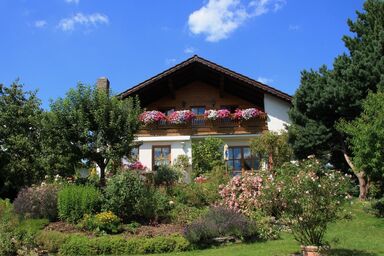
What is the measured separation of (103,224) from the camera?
14062 millimetres

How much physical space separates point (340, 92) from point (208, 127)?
862 cm

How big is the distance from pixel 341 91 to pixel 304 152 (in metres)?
3.22

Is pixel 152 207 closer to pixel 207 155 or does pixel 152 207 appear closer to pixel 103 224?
pixel 103 224

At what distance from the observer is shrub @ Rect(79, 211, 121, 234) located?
14.1 metres

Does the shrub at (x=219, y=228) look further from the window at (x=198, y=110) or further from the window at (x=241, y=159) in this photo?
the window at (x=198, y=110)

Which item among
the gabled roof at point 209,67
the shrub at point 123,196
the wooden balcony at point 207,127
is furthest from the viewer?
the gabled roof at point 209,67

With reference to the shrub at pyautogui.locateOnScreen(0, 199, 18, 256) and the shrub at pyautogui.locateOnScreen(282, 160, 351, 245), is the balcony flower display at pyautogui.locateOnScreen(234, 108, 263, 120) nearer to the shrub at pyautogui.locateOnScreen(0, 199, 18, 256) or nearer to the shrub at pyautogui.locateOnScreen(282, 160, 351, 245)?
the shrub at pyautogui.locateOnScreen(0, 199, 18, 256)

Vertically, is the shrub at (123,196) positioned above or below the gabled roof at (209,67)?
below

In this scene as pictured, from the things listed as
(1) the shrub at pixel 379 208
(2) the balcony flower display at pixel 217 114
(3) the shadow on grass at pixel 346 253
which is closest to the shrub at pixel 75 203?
(3) the shadow on grass at pixel 346 253

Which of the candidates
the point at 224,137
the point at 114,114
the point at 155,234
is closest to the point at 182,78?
the point at 224,137

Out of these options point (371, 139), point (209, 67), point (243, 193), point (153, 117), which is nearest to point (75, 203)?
point (243, 193)

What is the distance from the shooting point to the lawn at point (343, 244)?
37.4 ft

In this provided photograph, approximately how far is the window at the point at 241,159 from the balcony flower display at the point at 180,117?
9.38ft

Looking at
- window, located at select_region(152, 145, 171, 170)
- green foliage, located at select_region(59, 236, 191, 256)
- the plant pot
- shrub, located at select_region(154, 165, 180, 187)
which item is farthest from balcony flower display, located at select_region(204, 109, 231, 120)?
the plant pot
